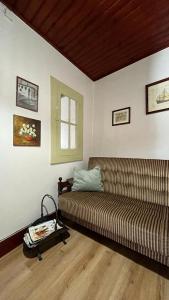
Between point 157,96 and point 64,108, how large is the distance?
1.30 metres

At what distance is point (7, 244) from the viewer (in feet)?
4.86

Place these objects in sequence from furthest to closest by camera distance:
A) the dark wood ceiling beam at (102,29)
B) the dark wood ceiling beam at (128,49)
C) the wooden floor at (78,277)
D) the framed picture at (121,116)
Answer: the framed picture at (121,116), the dark wood ceiling beam at (128,49), the dark wood ceiling beam at (102,29), the wooden floor at (78,277)

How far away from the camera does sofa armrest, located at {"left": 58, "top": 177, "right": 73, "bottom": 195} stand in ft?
6.67

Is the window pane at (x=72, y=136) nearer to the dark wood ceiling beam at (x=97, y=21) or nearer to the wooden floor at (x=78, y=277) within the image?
the dark wood ceiling beam at (x=97, y=21)

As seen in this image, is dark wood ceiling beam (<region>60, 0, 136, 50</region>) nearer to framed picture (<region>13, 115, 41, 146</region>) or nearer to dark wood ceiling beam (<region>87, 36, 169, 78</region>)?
dark wood ceiling beam (<region>87, 36, 169, 78</region>)

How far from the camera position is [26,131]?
1681 mm

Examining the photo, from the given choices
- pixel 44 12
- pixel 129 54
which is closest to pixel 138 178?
pixel 129 54

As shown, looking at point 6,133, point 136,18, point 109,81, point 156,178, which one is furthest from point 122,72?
point 6,133

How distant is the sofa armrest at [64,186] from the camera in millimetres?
2033

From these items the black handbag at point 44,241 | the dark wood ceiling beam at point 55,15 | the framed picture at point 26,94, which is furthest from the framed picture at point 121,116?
the black handbag at point 44,241

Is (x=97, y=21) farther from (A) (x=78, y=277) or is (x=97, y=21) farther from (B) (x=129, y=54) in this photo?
(A) (x=78, y=277)

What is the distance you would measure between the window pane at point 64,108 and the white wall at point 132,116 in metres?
0.70

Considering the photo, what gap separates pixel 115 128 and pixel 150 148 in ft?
2.16

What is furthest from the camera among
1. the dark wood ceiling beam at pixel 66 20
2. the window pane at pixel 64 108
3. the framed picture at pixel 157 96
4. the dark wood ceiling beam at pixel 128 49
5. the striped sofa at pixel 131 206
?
the window pane at pixel 64 108
